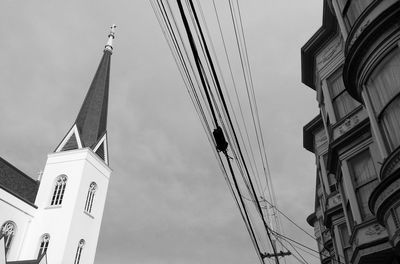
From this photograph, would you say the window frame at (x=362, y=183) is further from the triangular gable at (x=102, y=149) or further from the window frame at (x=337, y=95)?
the triangular gable at (x=102, y=149)

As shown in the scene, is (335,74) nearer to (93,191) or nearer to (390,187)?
(390,187)

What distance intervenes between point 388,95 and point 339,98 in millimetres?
5527

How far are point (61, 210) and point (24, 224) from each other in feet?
12.7

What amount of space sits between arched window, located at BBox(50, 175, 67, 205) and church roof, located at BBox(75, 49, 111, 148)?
5.08 m

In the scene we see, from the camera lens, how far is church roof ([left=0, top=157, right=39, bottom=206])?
41.5 m

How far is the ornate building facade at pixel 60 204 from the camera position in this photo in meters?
38.0

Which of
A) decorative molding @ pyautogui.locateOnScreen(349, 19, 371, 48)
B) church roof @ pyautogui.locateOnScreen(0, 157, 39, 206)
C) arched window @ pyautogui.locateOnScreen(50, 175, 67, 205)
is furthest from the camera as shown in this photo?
arched window @ pyautogui.locateOnScreen(50, 175, 67, 205)

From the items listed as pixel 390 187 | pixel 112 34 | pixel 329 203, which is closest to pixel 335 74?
pixel 329 203

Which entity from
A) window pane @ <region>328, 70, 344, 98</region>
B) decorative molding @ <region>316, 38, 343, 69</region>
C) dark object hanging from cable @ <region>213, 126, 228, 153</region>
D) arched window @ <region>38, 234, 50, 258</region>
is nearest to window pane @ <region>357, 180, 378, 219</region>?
window pane @ <region>328, 70, 344, 98</region>

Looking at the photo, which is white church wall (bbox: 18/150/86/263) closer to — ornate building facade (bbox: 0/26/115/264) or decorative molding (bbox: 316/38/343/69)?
ornate building facade (bbox: 0/26/115/264)

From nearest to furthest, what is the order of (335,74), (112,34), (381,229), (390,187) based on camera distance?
(390,187)
(381,229)
(335,74)
(112,34)

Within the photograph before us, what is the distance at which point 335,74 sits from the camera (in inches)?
617

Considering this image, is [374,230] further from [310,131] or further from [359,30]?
[310,131]

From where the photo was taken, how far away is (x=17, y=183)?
1705 inches
